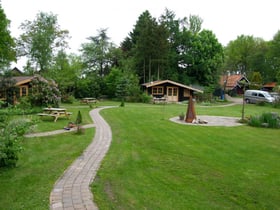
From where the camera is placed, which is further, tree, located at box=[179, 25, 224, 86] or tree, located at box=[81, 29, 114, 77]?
tree, located at box=[81, 29, 114, 77]

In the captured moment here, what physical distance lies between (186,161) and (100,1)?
8683 mm

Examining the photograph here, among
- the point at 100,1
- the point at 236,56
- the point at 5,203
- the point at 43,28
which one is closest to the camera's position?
the point at 5,203

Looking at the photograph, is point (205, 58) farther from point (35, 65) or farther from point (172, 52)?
point (35, 65)

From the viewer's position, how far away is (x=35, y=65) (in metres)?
32.5

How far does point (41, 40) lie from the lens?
100 ft

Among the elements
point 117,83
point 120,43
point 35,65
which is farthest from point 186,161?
point 120,43

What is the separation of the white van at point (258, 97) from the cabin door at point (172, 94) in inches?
348

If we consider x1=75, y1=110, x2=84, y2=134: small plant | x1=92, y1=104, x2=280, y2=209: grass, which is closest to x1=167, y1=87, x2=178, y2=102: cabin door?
x1=75, y1=110, x2=84, y2=134: small plant

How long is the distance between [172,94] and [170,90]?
599 mm

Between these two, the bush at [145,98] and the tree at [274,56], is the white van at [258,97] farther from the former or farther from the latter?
the tree at [274,56]

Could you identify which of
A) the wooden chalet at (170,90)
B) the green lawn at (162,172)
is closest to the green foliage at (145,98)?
the wooden chalet at (170,90)

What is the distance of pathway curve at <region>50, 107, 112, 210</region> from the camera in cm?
371

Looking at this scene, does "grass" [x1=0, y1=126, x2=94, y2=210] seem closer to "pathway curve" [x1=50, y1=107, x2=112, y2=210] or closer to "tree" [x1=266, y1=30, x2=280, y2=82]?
"pathway curve" [x1=50, y1=107, x2=112, y2=210]

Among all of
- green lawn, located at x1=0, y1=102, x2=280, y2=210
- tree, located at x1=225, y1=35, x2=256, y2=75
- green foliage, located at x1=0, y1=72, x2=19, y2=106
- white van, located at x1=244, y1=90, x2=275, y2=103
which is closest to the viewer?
green lawn, located at x1=0, y1=102, x2=280, y2=210
